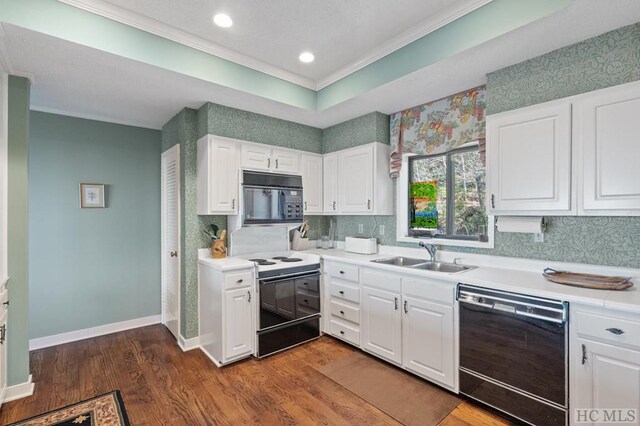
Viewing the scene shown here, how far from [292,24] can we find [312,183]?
200 centimetres

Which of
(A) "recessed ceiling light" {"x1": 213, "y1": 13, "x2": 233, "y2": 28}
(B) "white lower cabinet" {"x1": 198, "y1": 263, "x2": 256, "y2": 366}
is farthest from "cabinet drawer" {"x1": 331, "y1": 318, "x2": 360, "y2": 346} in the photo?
(A) "recessed ceiling light" {"x1": 213, "y1": 13, "x2": 233, "y2": 28}

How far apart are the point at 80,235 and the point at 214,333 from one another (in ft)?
6.68

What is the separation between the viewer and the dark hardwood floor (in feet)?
7.35

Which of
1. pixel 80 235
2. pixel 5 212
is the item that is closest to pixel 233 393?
pixel 5 212

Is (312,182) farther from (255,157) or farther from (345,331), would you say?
(345,331)

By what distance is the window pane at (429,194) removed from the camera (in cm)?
335

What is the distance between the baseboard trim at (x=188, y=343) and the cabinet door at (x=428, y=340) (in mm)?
2179

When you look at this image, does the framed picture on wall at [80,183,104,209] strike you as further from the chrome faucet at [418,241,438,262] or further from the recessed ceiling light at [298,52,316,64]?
the chrome faucet at [418,241,438,262]

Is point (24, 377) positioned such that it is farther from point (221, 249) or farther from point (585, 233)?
point (585, 233)

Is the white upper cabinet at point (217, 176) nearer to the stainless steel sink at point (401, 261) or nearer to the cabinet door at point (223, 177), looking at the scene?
the cabinet door at point (223, 177)

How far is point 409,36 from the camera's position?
250 centimetres

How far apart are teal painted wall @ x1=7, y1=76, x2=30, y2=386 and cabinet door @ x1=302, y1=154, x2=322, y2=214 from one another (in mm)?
2604

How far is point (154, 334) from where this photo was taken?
12.3 feet

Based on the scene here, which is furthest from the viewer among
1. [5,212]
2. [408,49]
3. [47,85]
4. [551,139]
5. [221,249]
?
[221,249]
